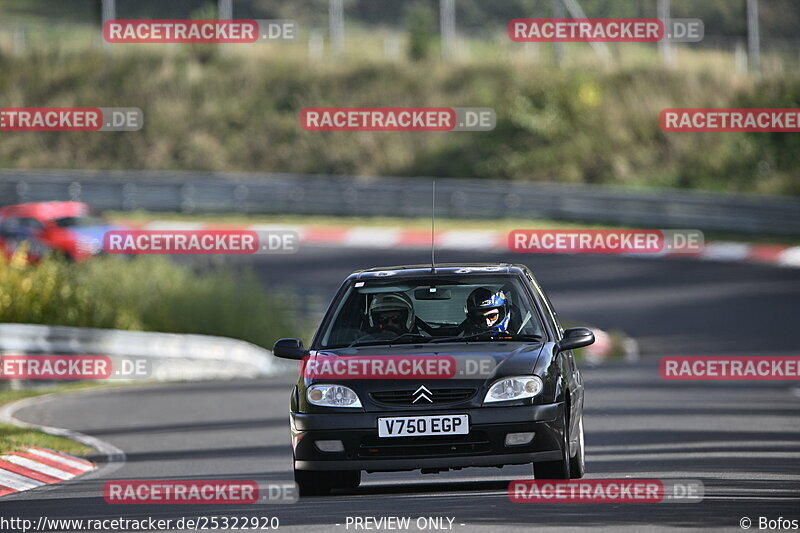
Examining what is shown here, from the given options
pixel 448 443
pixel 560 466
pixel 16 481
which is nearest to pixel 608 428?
pixel 560 466

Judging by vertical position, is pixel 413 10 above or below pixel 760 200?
above

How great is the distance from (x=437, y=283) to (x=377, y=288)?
0.40m

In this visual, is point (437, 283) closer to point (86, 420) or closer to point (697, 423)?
point (697, 423)

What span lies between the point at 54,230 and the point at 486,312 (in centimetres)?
2247

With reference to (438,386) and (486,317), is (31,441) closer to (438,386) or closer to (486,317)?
(486,317)

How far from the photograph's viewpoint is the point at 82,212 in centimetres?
3262

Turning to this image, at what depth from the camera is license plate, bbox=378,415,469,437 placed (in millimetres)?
9492

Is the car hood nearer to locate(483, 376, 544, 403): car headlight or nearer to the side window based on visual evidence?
locate(483, 376, 544, 403): car headlight

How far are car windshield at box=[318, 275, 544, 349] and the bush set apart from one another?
13.4 m

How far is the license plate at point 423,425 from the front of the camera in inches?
374

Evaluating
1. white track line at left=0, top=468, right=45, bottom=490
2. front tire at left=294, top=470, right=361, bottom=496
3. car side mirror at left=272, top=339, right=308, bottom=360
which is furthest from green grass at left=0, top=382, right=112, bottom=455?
front tire at left=294, top=470, right=361, bottom=496

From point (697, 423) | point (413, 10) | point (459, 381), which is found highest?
point (413, 10)

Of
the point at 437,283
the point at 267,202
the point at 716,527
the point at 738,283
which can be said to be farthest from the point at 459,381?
the point at 267,202

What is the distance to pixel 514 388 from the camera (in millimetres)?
9609
